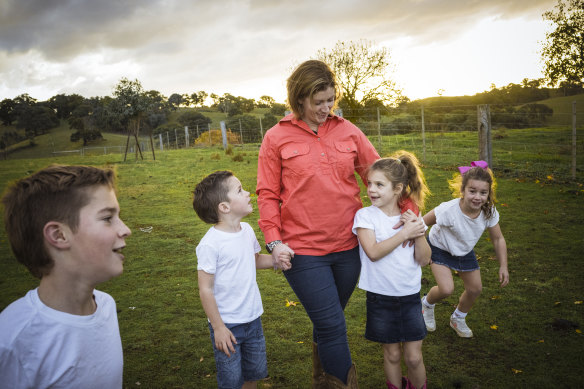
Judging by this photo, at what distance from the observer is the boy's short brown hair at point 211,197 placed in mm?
2359

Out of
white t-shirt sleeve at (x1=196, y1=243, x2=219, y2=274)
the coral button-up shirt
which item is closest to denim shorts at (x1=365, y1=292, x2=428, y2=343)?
the coral button-up shirt

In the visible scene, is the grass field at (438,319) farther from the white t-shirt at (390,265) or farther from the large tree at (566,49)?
the large tree at (566,49)

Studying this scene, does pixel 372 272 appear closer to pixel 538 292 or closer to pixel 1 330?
pixel 1 330

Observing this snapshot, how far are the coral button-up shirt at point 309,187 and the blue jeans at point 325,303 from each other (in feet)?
0.26

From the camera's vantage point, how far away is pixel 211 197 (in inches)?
93.1

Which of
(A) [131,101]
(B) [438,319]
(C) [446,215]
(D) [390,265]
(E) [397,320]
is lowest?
(B) [438,319]

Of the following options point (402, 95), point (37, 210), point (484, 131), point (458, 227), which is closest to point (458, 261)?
point (458, 227)

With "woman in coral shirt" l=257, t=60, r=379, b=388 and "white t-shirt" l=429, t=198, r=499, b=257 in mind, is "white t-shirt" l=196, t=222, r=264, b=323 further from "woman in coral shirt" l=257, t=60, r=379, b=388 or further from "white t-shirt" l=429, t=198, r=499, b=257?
"white t-shirt" l=429, t=198, r=499, b=257

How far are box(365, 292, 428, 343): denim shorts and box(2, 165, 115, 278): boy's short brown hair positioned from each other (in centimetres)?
197

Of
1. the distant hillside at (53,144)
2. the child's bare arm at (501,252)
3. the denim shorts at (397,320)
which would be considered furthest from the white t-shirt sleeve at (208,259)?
the distant hillside at (53,144)

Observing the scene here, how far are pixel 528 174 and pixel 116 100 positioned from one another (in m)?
18.8

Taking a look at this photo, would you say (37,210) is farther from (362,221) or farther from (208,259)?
(362,221)

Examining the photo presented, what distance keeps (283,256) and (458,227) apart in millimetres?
1823

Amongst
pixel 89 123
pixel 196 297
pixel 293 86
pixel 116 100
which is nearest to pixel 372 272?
pixel 293 86
